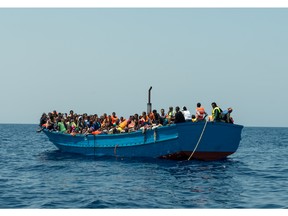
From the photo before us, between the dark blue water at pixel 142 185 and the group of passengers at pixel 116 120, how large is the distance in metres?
2.23

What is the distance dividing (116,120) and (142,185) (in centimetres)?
1230

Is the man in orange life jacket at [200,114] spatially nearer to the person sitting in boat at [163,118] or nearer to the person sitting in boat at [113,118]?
the person sitting in boat at [163,118]

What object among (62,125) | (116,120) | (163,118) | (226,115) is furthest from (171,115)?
(62,125)

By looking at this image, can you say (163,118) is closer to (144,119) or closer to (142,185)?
(144,119)

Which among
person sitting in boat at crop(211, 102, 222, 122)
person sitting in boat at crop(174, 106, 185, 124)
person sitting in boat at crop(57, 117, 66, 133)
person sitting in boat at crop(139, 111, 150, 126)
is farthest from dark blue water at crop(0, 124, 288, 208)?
person sitting in boat at crop(57, 117, 66, 133)

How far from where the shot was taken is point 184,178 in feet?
59.3

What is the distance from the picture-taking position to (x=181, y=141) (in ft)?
75.3

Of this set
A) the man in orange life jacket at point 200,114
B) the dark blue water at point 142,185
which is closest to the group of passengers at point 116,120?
the man in orange life jacket at point 200,114

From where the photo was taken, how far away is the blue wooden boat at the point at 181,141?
22875 mm

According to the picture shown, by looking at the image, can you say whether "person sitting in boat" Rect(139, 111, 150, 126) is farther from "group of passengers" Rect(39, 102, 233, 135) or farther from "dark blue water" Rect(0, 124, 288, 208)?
"dark blue water" Rect(0, 124, 288, 208)

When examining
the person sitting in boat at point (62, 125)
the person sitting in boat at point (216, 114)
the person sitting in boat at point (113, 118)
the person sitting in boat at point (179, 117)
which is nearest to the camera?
the person sitting in boat at point (179, 117)

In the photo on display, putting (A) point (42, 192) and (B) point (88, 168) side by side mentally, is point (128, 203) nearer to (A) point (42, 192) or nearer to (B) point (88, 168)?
(A) point (42, 192)

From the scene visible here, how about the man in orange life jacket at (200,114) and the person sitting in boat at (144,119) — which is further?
the person sitting in boat at (144,119)
